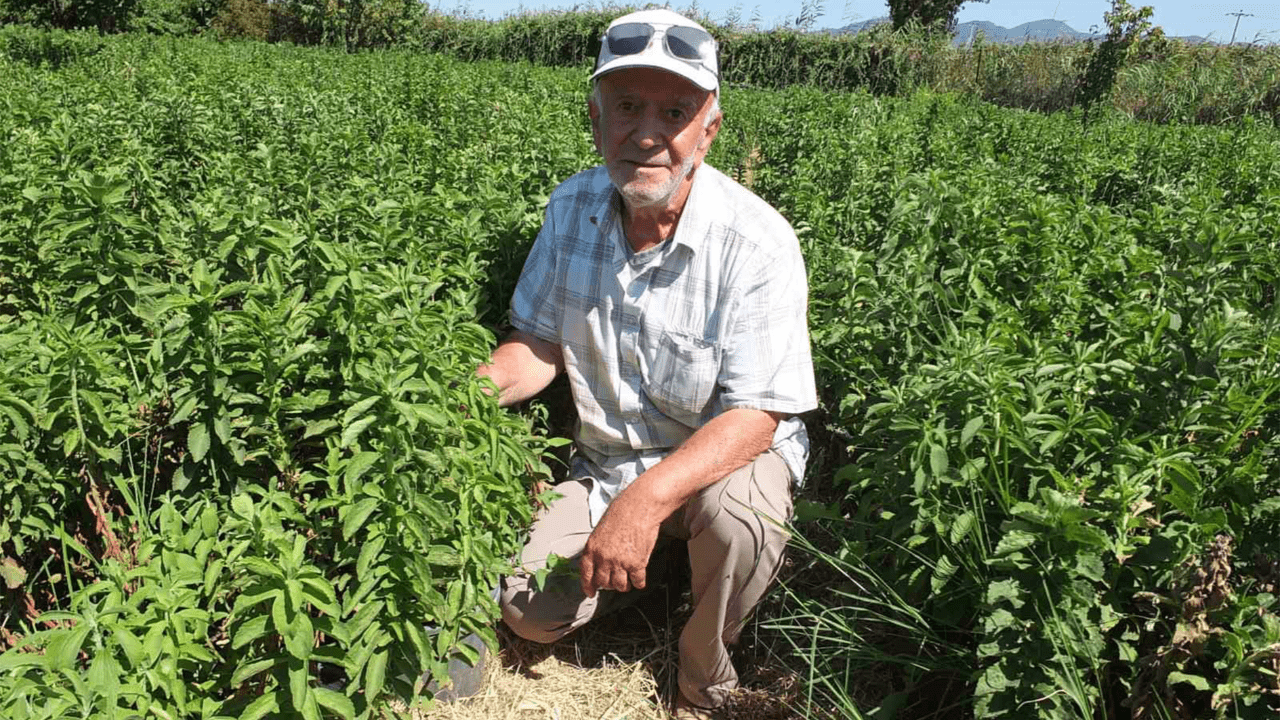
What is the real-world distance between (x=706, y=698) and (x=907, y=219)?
2.08 meters

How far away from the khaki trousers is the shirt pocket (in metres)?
0.25

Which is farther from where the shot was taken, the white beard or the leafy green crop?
the white beard

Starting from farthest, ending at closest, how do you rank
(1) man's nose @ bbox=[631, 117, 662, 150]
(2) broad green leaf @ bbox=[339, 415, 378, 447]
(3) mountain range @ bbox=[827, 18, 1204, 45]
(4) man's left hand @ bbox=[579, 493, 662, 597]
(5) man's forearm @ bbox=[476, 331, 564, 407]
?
(3) mountain range @ bbox=[827, 18, 1204, 45]
(5) man's forearm @ bbox=[476, 331, 564, 407]
(1) man's nose @ bbox=[631, 117, 662, 150]
(4) man's left hand @ bbox=[579, 493, 662, 597]
(2) broad green leaf @ bbox=[339, 415, 378, 447]

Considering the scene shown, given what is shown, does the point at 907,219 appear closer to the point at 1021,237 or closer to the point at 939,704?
the point at 1021,237

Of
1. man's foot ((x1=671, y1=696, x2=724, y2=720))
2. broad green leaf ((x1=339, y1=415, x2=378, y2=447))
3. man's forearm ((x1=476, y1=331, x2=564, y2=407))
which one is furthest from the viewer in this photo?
man's forearm ((x1=476, y1=331, x2=564, y2=407))

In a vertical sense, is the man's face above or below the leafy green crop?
above

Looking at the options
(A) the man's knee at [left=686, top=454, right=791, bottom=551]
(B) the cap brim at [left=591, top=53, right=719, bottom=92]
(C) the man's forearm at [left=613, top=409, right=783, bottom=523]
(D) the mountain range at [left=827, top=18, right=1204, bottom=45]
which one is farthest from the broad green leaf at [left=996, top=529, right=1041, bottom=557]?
(D) the mountain range at [left=827, top=18, right=1204, bottom=45]

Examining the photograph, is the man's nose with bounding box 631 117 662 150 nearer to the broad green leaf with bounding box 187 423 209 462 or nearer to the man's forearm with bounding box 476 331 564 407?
the man's forearm with bounding box 476 331 564 407

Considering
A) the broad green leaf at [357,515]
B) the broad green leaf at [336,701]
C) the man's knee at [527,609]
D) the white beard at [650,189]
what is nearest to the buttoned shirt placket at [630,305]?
the white beard at [650,189]

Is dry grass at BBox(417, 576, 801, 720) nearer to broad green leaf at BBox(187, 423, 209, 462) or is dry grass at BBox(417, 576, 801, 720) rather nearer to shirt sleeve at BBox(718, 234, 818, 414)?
shirt sleeve at BBox(718, 234, 818, 414)

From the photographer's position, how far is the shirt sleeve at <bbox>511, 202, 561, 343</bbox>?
9.98 feet

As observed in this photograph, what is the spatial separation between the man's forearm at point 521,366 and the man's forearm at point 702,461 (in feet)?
1.79

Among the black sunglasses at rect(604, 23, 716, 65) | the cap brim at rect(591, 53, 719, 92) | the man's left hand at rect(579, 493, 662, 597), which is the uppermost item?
the black sunglasses at rect(604, 23, 716, 65)

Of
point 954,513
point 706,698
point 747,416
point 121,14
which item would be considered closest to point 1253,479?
point 954,513
